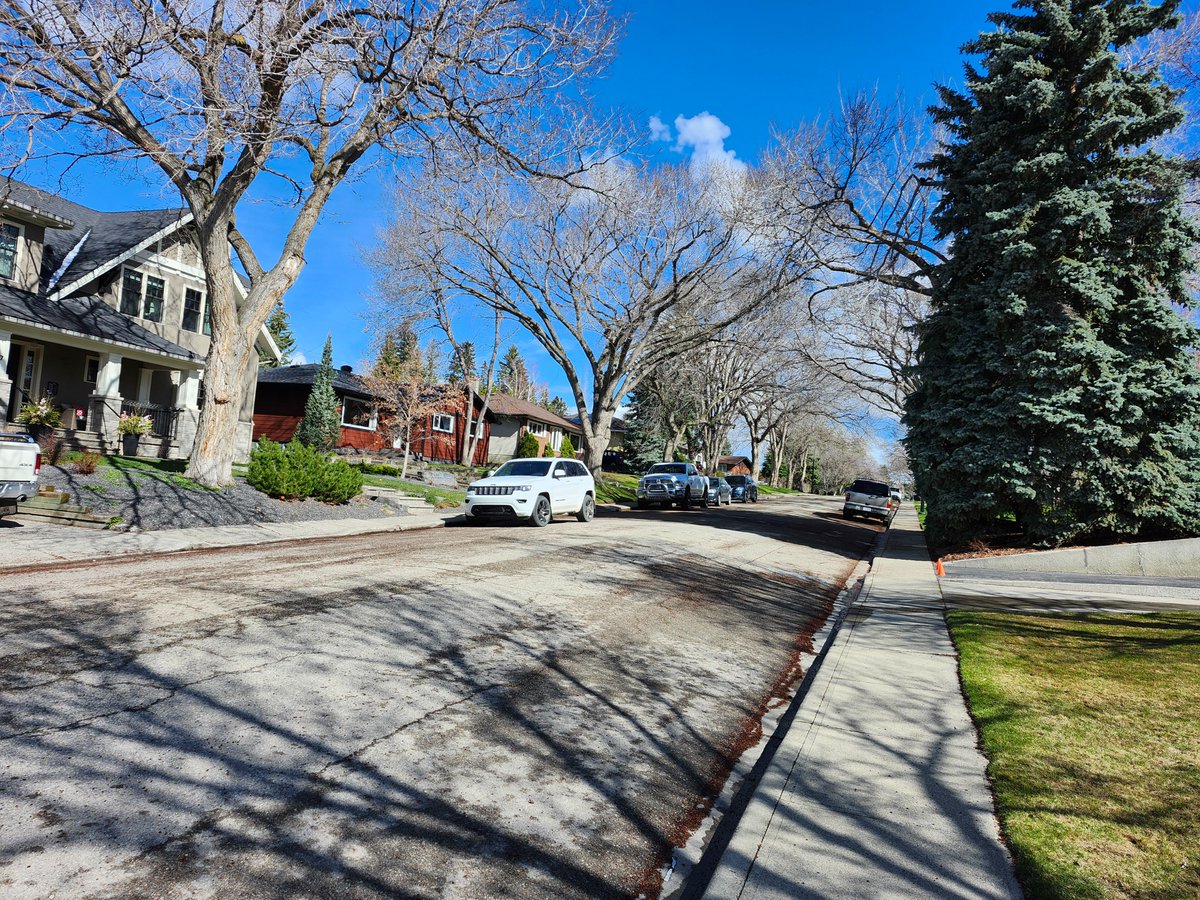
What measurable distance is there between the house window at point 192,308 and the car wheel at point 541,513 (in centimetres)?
1727

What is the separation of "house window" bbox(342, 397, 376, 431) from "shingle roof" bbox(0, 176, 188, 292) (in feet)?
50.3

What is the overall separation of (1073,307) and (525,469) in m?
12.7

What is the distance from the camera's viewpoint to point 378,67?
12.9 metres

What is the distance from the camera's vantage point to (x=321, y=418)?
3503 cm

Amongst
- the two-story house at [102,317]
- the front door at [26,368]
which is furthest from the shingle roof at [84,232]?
the front door at [26,368]

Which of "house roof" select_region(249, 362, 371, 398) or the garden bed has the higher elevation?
"house roof" select_region(249, 362, 371, 398)

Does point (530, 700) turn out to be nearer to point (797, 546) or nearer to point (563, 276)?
point (797, 546)

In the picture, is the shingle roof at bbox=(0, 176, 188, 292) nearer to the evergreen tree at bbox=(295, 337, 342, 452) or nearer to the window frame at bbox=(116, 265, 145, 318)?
the window frame at bbox=(116, 265, 145, 318)

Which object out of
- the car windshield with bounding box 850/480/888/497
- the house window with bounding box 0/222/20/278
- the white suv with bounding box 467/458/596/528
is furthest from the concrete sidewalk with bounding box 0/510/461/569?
the car windshield with bounding box 850/480/888/497

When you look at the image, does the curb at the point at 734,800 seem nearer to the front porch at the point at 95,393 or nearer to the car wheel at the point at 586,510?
the car wheel at the point at 586,510

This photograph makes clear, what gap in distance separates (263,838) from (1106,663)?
690 centimetres

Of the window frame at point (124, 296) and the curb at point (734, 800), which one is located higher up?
the window frame at point (124, 296)

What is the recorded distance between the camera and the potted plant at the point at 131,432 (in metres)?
21.0

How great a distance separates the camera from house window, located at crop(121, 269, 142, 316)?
2395 cm
